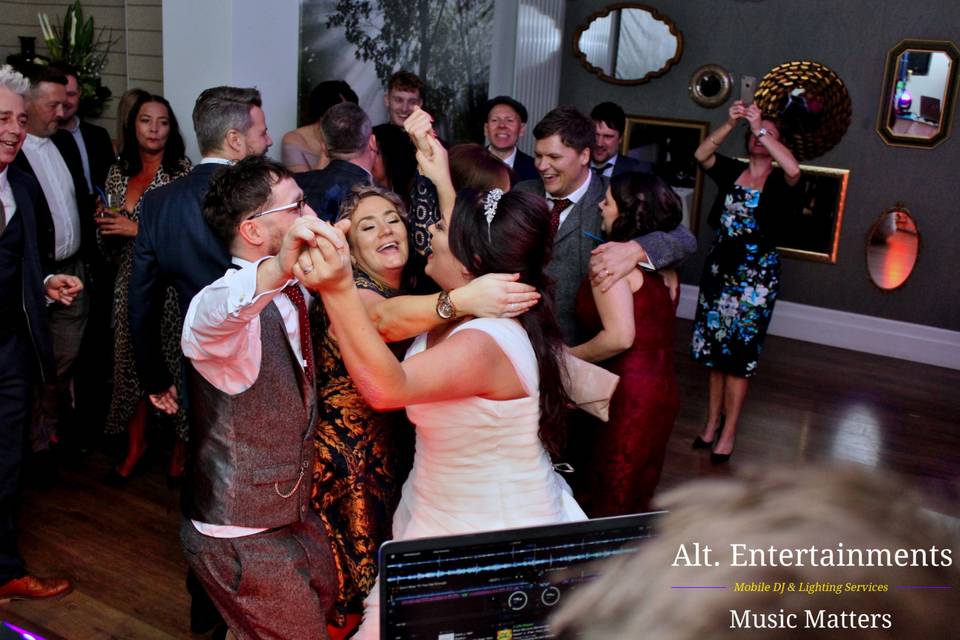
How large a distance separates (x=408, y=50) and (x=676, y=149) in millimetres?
2785

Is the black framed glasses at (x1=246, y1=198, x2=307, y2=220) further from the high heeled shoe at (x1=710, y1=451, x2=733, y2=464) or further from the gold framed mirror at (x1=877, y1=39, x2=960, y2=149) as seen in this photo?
the gold framed mirror at (x1=877, y1=39, x2=960, y2=149)

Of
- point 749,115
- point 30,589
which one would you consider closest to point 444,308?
point 30,589

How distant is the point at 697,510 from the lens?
0.66 meters

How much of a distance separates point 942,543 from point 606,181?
10.6 ft

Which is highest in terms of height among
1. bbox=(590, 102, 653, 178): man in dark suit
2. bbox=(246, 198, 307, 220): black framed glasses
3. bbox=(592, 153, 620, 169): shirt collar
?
bbox=(590, 102, 653, 178): man in dark suit

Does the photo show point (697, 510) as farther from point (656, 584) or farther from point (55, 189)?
point (55, 189)

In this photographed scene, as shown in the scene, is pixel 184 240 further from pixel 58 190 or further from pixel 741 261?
pixel 741 261

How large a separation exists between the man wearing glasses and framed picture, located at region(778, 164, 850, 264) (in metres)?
6.03

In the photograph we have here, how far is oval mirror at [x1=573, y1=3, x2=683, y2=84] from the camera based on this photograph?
7.66 meters

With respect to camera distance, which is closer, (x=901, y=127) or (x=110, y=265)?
(x=110, y=265)

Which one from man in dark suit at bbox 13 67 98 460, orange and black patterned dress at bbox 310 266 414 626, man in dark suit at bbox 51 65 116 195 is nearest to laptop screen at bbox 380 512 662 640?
orange and black patterned dress at bbox 310 266 414 626

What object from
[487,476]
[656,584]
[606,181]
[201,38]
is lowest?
[487,476]

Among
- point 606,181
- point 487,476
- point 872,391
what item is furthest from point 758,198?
point 487,476

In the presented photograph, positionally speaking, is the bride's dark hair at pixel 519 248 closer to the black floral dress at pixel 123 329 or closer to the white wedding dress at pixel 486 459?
the white wedding dress at pixel 486 459
